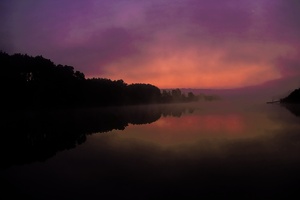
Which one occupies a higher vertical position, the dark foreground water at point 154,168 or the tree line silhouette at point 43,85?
the tree line silhouette at point 43,85

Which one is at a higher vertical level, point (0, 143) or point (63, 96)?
point (63, 96)

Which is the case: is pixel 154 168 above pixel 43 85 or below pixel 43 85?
below

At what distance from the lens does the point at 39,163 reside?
17781 mm

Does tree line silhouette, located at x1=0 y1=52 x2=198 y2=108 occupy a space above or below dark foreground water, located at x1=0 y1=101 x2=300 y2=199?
above

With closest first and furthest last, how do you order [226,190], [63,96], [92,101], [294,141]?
[226,190] → [294,141] → [63,96] → [92,101]

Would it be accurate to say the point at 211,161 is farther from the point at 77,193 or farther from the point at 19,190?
the point at 19,190

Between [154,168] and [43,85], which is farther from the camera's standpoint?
[43,85]

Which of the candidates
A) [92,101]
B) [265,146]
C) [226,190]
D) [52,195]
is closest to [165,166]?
[226,190]

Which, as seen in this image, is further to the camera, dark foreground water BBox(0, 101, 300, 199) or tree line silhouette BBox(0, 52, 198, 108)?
tree line silhouette BBox(0, 52, 198, 108)

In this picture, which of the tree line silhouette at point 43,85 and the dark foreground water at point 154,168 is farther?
the tree line silhouette at point 43,85

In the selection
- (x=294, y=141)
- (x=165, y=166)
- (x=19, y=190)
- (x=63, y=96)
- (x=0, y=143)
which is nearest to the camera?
(x=19, y=190)

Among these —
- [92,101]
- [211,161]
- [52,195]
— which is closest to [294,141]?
[211,161]

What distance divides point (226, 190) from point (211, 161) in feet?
16.5

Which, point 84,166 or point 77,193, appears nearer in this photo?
point 77,193
